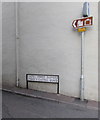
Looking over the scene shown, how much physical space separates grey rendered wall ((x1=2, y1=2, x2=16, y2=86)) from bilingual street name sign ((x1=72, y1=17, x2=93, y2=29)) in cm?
421

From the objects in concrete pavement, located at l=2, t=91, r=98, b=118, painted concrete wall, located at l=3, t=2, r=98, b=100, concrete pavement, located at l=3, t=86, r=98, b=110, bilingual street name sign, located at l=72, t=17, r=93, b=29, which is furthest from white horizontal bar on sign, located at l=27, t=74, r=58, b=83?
bilingual street name sign, located at l=72, t=17, r=93, b=29

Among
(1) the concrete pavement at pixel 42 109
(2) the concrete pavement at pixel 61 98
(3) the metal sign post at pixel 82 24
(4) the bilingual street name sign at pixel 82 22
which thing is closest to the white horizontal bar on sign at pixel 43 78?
(2) the concrete pavement at pixel 61 98

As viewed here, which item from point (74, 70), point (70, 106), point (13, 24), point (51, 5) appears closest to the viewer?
point (70, 106)

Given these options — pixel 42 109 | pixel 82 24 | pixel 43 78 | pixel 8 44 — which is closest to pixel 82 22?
pixel 82 24

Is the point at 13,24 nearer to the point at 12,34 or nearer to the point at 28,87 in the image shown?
the point at 12,34

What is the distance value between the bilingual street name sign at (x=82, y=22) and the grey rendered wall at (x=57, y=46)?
40 centimetres

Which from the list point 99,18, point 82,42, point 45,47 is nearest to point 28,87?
point 45,47

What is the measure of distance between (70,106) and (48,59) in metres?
2.59

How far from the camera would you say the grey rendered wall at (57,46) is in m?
5.41

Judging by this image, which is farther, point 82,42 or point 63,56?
point 63,56

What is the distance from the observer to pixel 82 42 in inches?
213

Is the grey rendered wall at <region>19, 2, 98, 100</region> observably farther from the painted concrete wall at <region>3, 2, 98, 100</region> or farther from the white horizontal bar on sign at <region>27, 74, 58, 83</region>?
the white horizontal bar on sign at <region>27, 74, 58, 83</region>

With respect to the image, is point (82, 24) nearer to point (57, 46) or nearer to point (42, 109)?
point (57, 46)

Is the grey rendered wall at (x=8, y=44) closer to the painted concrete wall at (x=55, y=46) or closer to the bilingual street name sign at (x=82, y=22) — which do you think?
the painted concrete wall at (x=55, y=46)
